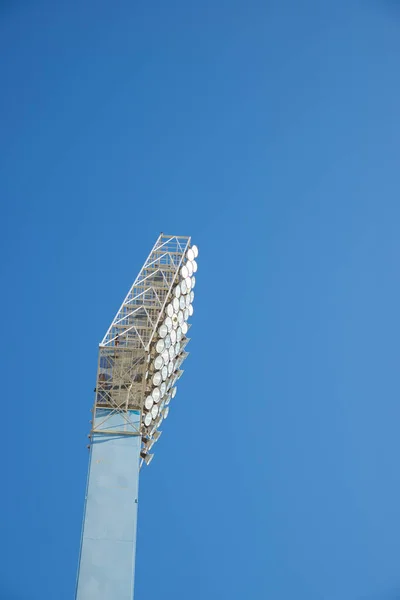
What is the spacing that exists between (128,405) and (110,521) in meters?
9.19

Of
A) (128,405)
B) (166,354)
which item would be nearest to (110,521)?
(128,405)

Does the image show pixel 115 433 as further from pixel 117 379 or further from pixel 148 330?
pixel 148 330

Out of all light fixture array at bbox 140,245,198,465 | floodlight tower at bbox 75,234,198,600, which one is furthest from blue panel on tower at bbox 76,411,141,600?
light fixture array at bbox 140,245,198,465

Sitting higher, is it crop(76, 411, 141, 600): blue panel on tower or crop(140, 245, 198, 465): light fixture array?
crop(140, 245, 198, 465): light fixture array

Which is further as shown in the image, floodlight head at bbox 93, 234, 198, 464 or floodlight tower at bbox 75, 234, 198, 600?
floodlight head at bbox 93, 234, 198, 464

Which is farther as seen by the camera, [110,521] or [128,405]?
[128,405]

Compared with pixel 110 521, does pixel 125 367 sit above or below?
above

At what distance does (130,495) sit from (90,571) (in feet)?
19.7

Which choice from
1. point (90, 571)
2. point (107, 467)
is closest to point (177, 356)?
point (107, 467)

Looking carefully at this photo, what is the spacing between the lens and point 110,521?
58844 millimetres

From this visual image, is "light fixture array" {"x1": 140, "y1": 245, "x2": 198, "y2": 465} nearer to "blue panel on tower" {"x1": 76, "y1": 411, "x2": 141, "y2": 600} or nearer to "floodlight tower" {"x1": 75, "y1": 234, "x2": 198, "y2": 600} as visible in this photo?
"floodlight tower" {"x1": 75, "y1": 234, "x2": 198, "y2": 600}

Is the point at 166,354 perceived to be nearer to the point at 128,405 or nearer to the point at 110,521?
the point at 128,405

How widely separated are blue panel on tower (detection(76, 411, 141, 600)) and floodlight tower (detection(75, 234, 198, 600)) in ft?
0.22

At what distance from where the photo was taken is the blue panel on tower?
57031mm
